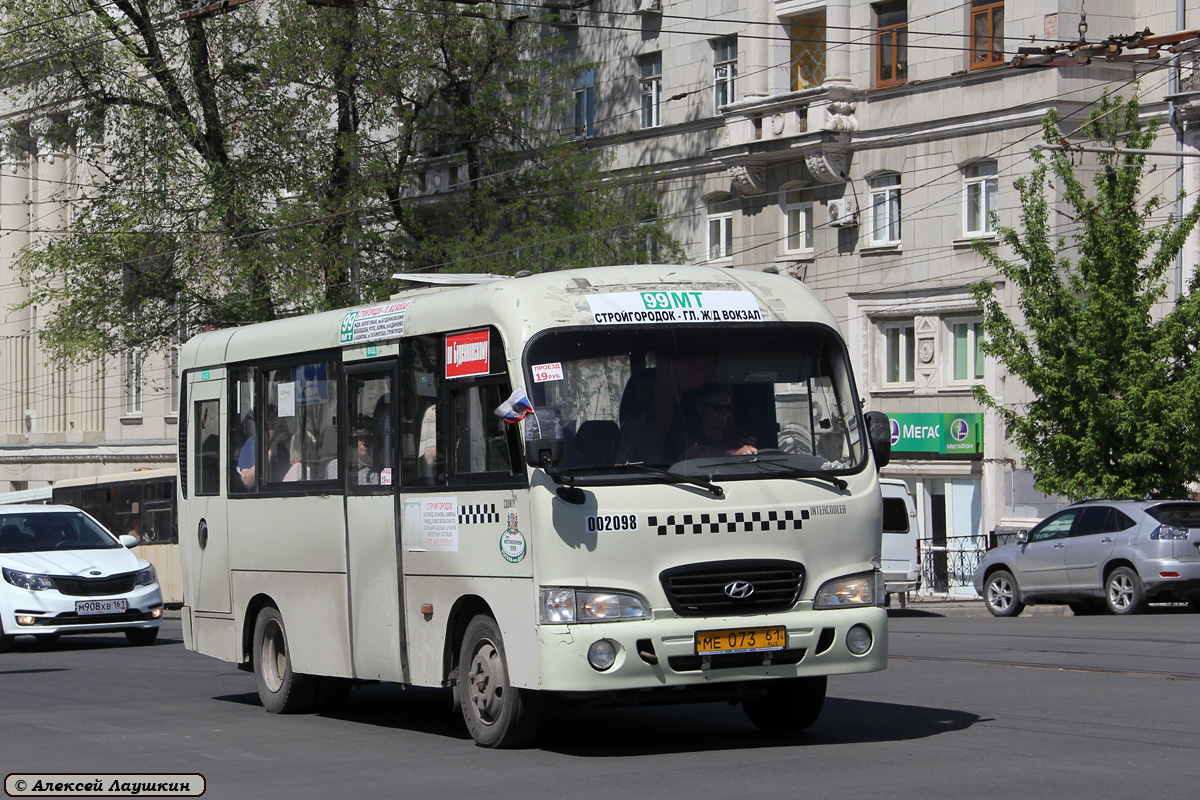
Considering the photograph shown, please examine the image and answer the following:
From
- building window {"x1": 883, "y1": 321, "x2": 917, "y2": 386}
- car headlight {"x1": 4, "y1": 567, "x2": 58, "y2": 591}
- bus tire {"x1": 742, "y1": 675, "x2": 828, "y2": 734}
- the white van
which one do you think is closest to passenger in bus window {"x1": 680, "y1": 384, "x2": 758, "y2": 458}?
bus tire {"x1": 742, "y1": 675, "x2": 828, "y2": 734}

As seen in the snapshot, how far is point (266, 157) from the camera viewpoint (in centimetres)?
3781

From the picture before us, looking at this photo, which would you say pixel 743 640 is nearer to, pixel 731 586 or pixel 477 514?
pixel 731 586

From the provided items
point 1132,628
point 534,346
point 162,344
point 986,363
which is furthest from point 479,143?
point 534,346

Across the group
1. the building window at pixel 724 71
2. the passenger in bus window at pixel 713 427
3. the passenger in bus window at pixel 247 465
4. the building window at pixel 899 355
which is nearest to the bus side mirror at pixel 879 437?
the passenger in bus window at pixel 713 427

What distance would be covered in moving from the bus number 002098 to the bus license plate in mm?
699

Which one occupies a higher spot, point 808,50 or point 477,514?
point 808,50

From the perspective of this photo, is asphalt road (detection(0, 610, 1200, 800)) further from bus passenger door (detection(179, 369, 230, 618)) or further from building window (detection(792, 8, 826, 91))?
building window (detection(792, 8, 826, 91))

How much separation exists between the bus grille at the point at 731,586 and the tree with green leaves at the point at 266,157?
1019 inches

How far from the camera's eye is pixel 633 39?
4200cm

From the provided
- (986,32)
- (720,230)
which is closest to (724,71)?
(720,230)

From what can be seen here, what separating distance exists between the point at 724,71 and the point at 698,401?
30.4 m

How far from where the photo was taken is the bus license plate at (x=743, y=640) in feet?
32.6

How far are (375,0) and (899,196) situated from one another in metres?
11.2

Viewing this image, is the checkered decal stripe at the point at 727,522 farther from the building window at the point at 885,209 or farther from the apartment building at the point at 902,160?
the building window at the point at 885,209
